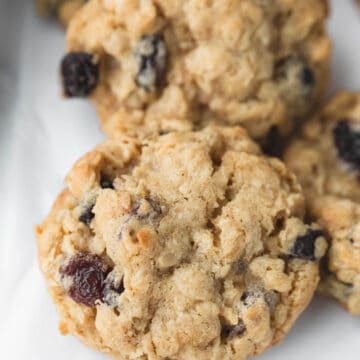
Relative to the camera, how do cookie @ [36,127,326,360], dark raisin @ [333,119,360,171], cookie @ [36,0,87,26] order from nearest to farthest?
cookie @ [36,127,326,360] → dark raisin @ [333,119,360,171] → cookie @ [36,0,87,26]

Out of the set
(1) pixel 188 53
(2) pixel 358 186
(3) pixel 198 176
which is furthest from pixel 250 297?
(1) pixel 188 53

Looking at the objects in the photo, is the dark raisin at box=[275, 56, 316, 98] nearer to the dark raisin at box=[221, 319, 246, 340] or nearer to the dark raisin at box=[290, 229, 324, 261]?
the dark raisin at box=[290, 229, 324, 261]

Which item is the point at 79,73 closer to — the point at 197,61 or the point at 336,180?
the point at 197,61

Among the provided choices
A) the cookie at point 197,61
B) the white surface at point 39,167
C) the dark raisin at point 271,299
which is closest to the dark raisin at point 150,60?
the cookie at point 197,61

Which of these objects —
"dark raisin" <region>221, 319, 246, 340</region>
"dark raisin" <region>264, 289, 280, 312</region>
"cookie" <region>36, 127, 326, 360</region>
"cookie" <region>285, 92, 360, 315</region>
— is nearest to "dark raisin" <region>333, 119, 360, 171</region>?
"cookie" <region>285, 92, 360, 315</region>

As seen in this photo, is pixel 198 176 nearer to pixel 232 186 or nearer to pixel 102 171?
pixel 232 186

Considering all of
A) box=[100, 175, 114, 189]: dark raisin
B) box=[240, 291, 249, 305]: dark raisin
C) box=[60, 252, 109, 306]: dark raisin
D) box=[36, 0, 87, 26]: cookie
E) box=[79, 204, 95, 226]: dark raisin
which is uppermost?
box=[36, 0, 87, 26]: cookie

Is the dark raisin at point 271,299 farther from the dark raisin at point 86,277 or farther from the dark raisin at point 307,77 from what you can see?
the dark raisin at point 307,77
